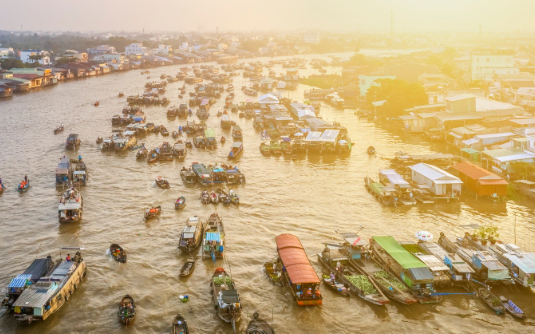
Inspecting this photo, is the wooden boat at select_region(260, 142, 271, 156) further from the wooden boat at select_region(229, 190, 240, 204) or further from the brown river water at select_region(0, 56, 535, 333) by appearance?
the wooden boat at select_region(229, 190, 240, 204)

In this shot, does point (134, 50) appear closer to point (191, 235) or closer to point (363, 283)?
point (191, 235)

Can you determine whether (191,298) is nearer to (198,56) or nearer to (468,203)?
(468,203)

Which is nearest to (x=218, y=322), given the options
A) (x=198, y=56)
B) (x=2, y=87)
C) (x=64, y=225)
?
(x=64, y=225)

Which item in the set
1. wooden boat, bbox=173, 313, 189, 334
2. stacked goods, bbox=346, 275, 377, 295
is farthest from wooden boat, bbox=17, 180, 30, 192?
stacked goods, bbox=346, 275, 377, 295

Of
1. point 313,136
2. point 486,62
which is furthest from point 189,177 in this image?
point 486,62

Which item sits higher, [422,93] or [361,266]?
[422,93]

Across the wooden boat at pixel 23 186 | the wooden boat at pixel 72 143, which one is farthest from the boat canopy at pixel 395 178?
the wooden boat at pixel 72 143
